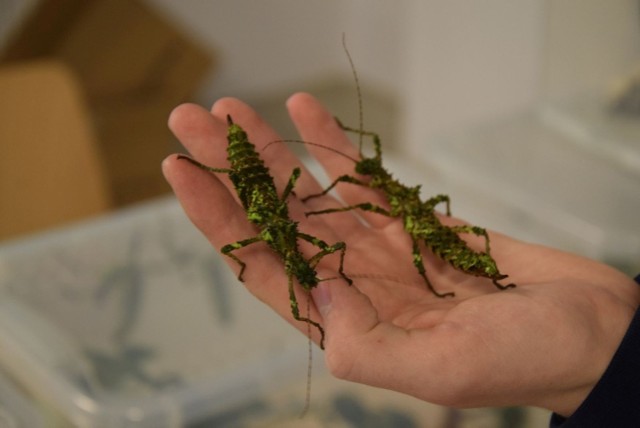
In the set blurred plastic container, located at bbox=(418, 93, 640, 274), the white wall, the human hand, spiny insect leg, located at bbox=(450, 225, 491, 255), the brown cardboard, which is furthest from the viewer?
the white wall

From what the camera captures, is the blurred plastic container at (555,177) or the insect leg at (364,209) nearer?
the insect leg at (364,209)

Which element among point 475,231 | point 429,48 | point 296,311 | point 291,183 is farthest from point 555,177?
point 429,48

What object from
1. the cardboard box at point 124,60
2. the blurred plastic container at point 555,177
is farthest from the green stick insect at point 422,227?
the cardboard box at point 124,60

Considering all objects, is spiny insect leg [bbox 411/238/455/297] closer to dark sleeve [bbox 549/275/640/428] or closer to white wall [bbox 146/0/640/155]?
dark sleeve [bbox 549/275/640/428]

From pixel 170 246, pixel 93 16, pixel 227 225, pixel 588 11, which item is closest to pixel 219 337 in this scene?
pixel 170 246

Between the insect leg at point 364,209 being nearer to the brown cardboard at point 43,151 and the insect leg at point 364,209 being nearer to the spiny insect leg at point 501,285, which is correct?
the spiny insect leg at point 501,285

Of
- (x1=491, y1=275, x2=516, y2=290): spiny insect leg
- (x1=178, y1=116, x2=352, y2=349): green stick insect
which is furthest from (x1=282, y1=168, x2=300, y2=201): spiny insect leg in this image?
(x1=491, y1=275, x2=516, y2=290): spiny insect leg

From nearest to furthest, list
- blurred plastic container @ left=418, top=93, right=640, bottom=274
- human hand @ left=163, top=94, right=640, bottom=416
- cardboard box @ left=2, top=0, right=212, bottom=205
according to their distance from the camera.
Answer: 1. human hand @ left=163, top=94, right=640, bottom=416
2. blurred plastic container @ left=418, top=93, right=640, bottom=274
3. cardboard box @ left=2, top=0, right=212, bottom=205
